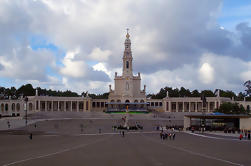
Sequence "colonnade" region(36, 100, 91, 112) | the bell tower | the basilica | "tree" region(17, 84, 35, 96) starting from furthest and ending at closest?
"tree" region(17, 84, 35, 96)
the bell tower
"colonnade" region(36, 100, 91, 112)
the basilica

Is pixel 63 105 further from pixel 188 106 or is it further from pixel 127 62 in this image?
pixel 188 106

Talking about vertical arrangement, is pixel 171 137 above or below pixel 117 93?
below

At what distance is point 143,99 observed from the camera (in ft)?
366

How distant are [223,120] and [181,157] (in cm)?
4091

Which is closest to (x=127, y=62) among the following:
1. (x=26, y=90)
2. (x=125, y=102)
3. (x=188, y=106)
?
(x=125, y=102)

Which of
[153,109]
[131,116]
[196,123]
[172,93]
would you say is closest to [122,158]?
[196,123]

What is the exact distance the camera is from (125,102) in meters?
111

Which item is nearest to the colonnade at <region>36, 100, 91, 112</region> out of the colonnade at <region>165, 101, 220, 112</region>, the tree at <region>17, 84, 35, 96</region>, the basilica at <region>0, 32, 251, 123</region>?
the basilica at <region>0, 32, 251, 123</region>

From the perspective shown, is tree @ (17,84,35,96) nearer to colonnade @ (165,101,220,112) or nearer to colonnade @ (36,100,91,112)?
colonnade @ (36,100,91,112)

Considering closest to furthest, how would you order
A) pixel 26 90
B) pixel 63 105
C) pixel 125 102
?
pixel 125 102, pixel 63 105, pixel 26 90

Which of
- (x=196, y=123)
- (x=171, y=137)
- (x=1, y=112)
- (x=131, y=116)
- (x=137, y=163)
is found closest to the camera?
(x=137, y=163)

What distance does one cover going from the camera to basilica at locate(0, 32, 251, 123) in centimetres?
10412

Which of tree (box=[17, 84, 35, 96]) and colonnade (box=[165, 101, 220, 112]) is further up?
tree (box=[17, 84, 35, 96])

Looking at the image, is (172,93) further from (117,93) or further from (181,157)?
(181,157)
